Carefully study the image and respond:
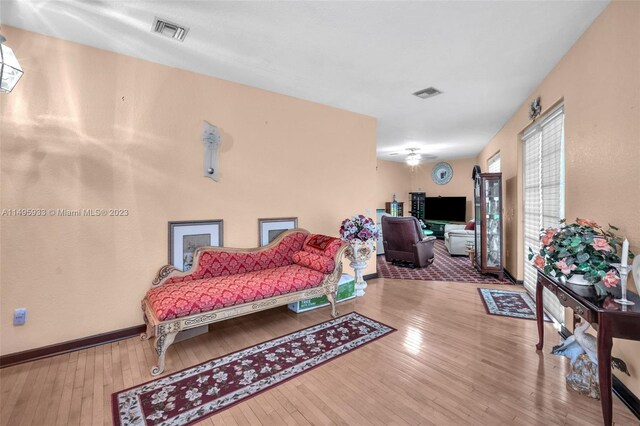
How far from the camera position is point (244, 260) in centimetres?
344

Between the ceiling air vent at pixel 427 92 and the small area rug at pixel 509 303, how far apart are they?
9.50ft

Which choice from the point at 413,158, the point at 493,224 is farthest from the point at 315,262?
the point at 413,158

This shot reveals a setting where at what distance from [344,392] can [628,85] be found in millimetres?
2854

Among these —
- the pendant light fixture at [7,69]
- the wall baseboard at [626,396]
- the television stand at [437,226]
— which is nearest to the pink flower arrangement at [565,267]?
the wall baseboard at [626,396]

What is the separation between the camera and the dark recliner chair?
5711mm

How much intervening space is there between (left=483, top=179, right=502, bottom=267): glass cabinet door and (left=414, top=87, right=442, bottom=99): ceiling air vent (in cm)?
213

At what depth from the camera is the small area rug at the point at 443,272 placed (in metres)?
5.00

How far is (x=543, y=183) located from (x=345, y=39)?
306 centimetres

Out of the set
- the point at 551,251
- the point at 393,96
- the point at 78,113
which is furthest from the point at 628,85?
the point at 78,113

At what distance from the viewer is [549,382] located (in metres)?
2.13

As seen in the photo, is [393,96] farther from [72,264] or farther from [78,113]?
[72,264]

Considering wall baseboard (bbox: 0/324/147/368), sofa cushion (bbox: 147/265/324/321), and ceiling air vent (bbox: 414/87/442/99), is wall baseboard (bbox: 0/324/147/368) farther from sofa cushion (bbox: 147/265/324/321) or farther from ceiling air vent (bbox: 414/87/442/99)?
ceiling air vent (bbox: 414/87/442/99)

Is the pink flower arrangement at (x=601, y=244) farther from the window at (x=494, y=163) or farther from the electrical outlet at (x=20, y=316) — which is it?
the window at (x=494, y=163)

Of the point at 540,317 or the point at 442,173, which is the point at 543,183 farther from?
the point at 442,173
